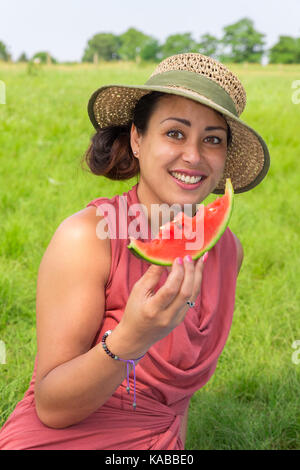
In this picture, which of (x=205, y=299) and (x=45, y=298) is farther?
(x=205, y=299)

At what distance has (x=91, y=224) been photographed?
1835mm

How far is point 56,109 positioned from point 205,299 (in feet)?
24.0

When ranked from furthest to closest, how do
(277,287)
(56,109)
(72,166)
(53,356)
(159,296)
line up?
1. (56,109)
2. (72,166)
3. (277,287)
4. (53,356)
5. (159,296)

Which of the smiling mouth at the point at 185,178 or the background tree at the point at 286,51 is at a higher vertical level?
the background tree at the point at 286,51

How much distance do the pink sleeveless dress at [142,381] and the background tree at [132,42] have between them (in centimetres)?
7133

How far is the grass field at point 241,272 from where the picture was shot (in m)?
2.75

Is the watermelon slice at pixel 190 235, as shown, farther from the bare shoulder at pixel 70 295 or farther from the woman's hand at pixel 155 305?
the bare shoulder at pixel 70 295

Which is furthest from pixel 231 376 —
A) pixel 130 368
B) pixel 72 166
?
pixel 72 166

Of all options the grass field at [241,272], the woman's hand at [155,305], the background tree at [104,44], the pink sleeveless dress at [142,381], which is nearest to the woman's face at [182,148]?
the pink sleeveless dress at [142,381]

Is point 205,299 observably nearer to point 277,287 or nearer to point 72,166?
point 277,287

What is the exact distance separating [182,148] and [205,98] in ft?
0.63

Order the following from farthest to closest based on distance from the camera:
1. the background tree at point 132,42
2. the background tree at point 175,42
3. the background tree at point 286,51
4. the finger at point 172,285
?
the background tree at point 132,42, the background tree at point 175,42, the background tree at point 286,51, the finger at point 172,285

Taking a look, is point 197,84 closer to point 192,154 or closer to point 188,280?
point 192,154

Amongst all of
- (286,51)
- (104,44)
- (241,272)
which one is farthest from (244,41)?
(241,272)
